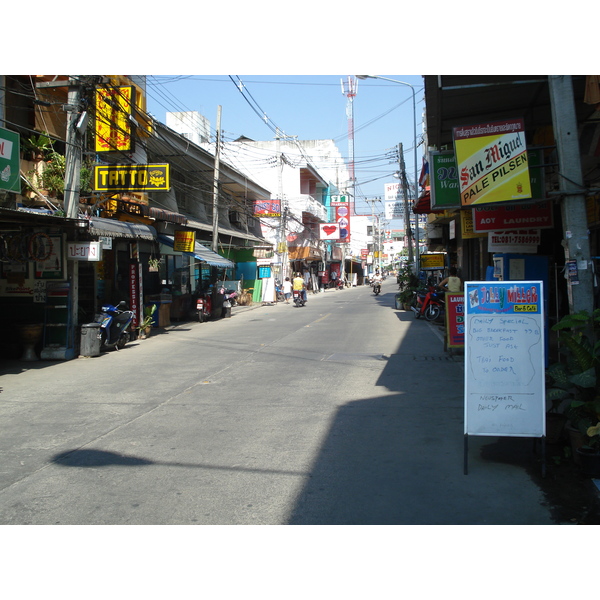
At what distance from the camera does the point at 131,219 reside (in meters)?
17.2

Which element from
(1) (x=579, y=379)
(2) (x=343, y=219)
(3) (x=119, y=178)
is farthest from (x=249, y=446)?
(2) (x=343, y=219)

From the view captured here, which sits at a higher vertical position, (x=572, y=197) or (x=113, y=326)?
(x=572, y=197)

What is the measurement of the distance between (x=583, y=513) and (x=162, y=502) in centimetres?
335

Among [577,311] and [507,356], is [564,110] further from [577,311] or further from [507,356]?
[507,356]

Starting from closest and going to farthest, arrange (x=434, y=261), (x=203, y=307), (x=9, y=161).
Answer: (x=9, y=161) → (x=203, y=307) → (x=434, y=261)

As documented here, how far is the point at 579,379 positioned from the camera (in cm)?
514

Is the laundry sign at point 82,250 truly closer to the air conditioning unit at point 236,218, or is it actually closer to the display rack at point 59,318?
the display rack at point 59,318

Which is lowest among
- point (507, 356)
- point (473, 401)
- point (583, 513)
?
point (583, 513)

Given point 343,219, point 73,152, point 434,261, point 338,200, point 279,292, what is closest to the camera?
point 73,152

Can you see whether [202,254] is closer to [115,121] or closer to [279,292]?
[115,121]

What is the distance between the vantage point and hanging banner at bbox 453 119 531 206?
715 cm

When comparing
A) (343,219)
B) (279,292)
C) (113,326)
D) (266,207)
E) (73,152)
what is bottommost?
(113,326)

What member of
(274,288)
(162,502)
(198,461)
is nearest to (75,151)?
(198,461)

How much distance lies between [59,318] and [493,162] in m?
9.81
